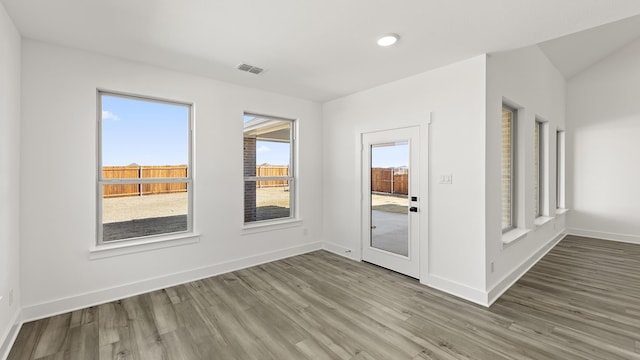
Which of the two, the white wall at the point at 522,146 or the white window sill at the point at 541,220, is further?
the white window sill at the point at 541,220

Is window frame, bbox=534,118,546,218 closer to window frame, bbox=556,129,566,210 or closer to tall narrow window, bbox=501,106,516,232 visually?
window frame, bbox=556,129,566,210

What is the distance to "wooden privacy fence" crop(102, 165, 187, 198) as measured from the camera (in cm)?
309

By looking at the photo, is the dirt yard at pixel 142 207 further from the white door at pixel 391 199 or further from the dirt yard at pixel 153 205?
the white door at pixel 391 199

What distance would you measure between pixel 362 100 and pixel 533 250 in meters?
3.44

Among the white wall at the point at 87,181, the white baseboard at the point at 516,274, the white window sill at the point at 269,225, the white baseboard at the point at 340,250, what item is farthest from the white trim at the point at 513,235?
the white wall at the point at 87,181

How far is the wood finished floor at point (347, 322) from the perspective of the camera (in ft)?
6.99

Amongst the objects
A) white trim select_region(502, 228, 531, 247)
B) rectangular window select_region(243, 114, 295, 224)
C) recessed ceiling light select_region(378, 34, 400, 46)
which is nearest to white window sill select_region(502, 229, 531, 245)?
white trim select_region(502, 228, 531, 247)

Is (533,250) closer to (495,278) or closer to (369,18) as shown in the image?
(495,278)

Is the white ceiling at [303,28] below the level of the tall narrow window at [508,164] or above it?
above

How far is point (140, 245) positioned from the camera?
3158 millimetres

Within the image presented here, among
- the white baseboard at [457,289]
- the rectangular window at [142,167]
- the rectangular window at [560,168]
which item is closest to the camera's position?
the white baseboard at [457,289]

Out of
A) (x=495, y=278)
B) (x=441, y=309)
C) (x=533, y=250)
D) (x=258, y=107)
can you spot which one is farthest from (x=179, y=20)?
(x=533, y=250)

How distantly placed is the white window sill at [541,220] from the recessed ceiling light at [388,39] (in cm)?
346

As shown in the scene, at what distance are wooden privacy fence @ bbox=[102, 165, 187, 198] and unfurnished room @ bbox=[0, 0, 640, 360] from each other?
0.02 m
